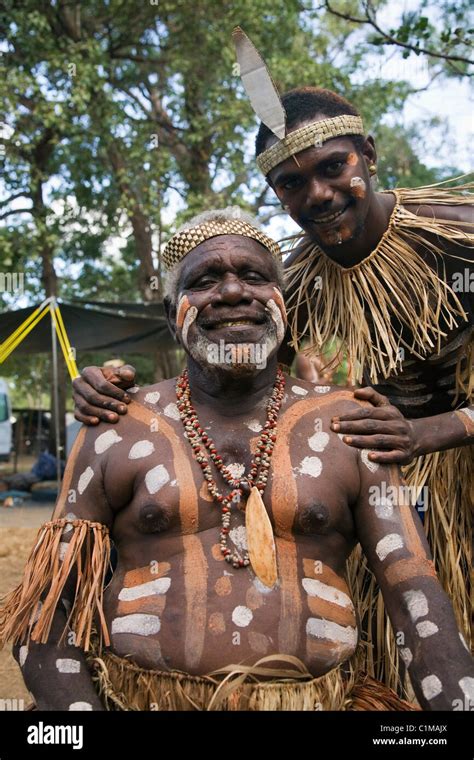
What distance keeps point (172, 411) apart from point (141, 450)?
0.66ft

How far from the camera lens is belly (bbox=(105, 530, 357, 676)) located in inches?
78.7

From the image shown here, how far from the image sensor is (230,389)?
238 cm

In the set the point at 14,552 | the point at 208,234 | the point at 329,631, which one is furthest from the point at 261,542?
the point at 14,552

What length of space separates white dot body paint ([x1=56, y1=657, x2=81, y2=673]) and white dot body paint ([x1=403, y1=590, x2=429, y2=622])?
0.90 metres

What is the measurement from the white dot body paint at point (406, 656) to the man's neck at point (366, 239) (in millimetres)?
1538

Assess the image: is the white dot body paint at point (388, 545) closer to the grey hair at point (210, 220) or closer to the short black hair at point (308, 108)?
the grey hair at point (210, 220)

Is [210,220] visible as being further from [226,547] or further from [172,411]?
[226,547]

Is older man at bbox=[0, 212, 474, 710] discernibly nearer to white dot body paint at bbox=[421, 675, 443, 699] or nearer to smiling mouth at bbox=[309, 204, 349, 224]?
white dot body paint at bbox=[421, 675, 443, 699]

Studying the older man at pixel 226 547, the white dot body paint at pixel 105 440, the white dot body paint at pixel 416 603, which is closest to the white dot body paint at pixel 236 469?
the older man at pixel 226 547

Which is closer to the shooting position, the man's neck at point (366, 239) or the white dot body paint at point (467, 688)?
the white dot body paint at point (467, 688)

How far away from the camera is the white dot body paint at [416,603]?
1.97 meters

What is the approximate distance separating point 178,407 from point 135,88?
467 inches

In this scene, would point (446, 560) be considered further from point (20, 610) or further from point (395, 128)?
point (395, 128)
